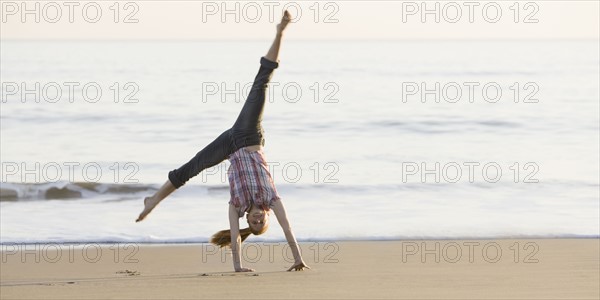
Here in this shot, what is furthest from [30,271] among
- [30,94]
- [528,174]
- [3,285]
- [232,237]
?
[30,94]

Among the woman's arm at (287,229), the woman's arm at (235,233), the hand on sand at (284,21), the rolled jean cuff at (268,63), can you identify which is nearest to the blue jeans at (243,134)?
the rolled jean cuff at (268,63)

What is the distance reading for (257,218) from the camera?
28.2 feet

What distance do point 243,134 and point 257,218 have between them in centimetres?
67

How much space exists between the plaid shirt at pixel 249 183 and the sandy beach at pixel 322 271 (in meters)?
0.55

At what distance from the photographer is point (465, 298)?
7.80m

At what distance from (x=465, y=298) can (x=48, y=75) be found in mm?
35263

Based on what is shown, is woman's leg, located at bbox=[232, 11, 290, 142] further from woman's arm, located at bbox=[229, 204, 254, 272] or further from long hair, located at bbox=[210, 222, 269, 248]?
long hair, located at bbox=[210, 222, 269, 248]

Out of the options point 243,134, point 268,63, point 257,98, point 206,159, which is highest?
point 268,63

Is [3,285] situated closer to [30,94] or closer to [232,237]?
[232,237]

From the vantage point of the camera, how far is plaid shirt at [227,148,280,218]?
8625 millimetres

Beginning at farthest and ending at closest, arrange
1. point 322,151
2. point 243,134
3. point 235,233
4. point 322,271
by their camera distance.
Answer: point 322,151 < point 322,271 < point 243,134 < point 235,233

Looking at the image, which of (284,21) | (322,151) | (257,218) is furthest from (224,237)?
(322,151)

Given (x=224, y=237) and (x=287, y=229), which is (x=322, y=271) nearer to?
(x=287, y=229)

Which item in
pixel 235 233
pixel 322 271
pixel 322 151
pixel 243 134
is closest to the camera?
pixel 235 233
